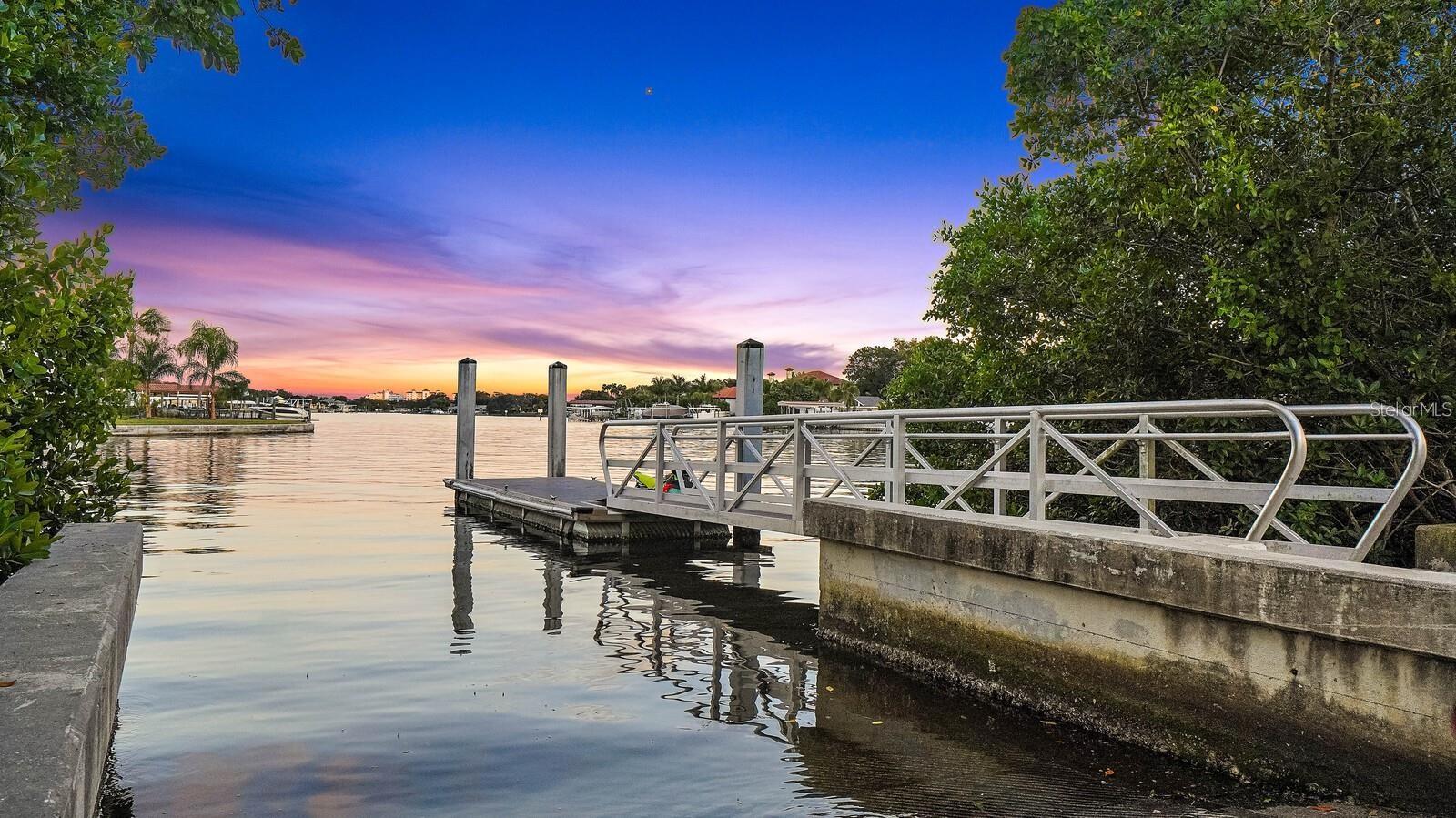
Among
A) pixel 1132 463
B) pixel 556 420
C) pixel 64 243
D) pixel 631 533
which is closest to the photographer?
pixel 64 243

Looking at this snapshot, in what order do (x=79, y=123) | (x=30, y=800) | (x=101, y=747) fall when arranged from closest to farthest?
1. (x=30, y=800)
2. (x=101, y=747)
3. (x=79, y=123)

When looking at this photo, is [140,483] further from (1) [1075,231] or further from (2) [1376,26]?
(2) [1376,26]

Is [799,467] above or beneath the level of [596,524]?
above

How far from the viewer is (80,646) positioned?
12.9 ft

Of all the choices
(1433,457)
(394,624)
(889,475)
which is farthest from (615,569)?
(1433,457)

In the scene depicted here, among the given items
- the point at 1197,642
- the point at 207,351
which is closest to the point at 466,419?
the point at 1197,642

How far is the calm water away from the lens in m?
5.56

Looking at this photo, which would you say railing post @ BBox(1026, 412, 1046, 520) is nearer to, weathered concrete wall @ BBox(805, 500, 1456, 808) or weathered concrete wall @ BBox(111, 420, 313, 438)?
weathered concrete wall @ BBox(805, 500, 1456, 808)

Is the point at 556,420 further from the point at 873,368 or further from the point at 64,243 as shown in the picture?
the point at 873,368

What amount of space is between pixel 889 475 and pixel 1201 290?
12.3 feet

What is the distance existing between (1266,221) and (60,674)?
8882 millimetres

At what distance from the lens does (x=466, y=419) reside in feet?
82.1

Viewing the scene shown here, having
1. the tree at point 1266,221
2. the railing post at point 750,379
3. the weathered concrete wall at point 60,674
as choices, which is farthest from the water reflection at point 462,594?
the tree at point 1266,221

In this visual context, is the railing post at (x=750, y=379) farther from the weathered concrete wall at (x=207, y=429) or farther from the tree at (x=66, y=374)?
the weathered concrete wall at (x=207, y=429)
